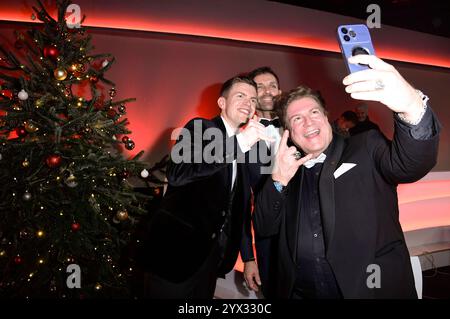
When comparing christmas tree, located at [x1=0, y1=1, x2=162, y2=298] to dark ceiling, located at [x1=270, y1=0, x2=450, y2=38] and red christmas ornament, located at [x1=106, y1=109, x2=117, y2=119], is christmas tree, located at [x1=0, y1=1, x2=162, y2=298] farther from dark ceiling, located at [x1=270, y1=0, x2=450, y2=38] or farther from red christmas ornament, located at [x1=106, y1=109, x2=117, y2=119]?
dark ceiling, located at [x1=270, y1=0, x2=450, y2=38]

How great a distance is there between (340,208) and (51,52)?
2.14 metres

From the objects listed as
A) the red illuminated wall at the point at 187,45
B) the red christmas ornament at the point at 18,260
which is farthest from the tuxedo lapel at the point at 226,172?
the red illuminated wall at the point at 187,45

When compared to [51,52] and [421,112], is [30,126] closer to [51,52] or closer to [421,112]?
[51,52]

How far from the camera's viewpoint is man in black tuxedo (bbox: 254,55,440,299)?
1216 millimetres

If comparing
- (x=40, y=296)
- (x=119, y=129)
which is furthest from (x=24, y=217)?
(x=119, y=129)

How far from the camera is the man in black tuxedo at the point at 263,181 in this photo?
5.57 ft

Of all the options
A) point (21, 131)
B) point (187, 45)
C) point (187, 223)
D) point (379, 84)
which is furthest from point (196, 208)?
point (187, 45)

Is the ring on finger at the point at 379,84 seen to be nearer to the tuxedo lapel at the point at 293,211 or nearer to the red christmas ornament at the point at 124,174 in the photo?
the tuxedo lapel at the point at 293,211

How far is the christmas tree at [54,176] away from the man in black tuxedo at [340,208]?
1378 millimetres

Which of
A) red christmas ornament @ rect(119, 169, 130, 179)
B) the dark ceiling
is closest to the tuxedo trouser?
red christmas ornament @ rect(119, 169, 130, 179)

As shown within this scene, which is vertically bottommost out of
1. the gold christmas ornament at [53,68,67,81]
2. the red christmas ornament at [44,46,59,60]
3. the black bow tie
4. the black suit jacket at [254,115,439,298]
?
the black suit jacket at [254,115,439,298]

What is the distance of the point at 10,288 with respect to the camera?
2156 mm

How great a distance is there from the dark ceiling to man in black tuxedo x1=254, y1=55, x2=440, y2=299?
362cm

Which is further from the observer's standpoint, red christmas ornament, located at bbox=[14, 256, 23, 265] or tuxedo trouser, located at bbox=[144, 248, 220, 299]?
red christmas ornament, located at bbox=[14, 256, 23, 265]
